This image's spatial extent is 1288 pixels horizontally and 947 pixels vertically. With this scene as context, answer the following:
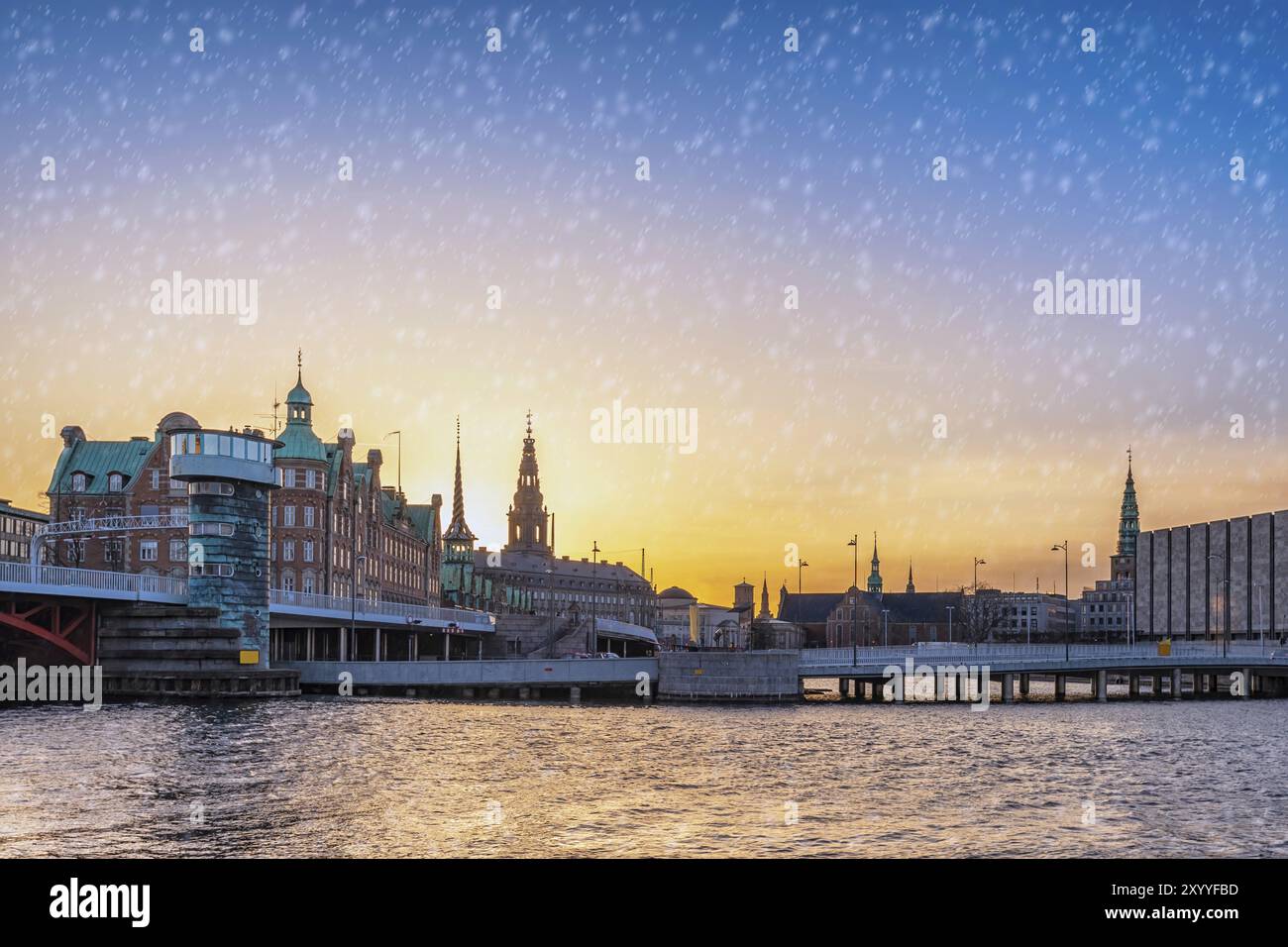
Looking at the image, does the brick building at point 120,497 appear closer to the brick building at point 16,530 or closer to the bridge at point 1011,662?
the brick building at point 16,530

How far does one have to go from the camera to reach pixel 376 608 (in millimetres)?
109000

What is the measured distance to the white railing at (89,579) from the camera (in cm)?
6781

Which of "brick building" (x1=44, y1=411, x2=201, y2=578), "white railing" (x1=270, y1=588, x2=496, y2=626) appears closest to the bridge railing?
"white railing" (x1=270, y1=588, x2=496, y2=626)

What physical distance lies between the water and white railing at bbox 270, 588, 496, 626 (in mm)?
24375

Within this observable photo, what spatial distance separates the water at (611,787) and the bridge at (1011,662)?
20.4 meters

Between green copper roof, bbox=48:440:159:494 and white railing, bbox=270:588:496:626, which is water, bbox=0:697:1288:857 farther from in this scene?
green copper roof, bbox=48:440:159:494

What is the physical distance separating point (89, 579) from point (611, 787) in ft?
157

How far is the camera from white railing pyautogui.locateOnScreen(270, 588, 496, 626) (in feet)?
318

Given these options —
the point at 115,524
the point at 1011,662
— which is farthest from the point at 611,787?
the point at 115,524
